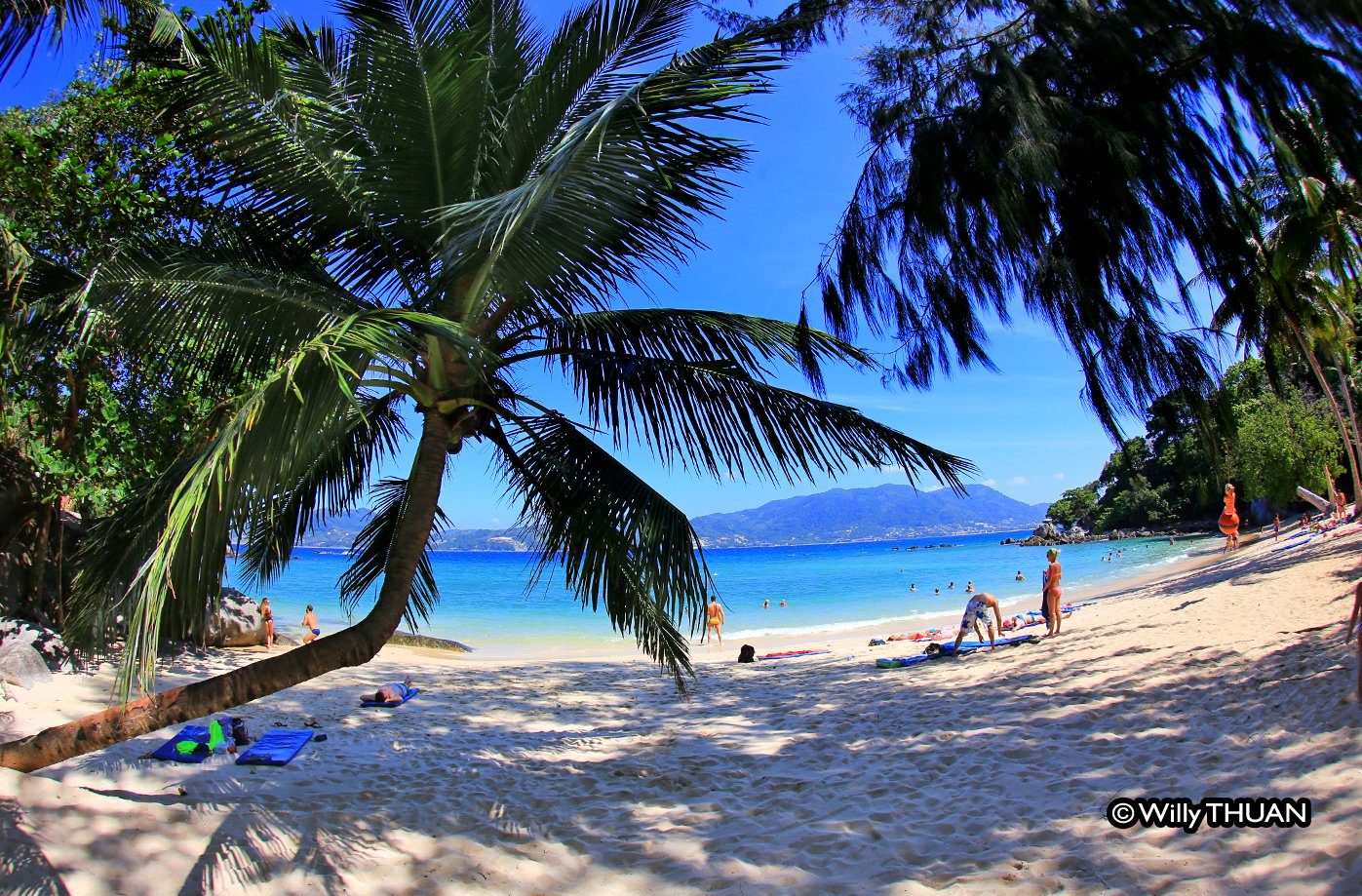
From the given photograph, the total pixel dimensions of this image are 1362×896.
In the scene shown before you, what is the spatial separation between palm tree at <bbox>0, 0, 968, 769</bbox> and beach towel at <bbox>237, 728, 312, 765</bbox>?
1862mm

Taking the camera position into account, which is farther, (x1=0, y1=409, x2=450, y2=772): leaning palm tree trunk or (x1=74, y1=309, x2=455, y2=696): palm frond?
(x1=0, y1=409, x2=450, y2=772): leaning palm tree trunk

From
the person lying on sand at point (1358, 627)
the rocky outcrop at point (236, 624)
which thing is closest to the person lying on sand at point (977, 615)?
the person lying on sand at point (1358, 627)

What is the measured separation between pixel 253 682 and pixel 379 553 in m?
2.55

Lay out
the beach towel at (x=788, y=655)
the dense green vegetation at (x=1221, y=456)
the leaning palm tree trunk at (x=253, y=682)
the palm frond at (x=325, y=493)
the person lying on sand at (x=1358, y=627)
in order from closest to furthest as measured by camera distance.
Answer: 1. the leaning palm tree trunk at (x=253, y=682)
2. the dense green vegetation at (x=1221, y=456)
3. the person lying on sand at (x=1358, y=627)
4. the palm frond at (x=325, y=493)
5. the beach towel at (x=788, y=655)

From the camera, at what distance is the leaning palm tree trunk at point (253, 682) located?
293 centimetres

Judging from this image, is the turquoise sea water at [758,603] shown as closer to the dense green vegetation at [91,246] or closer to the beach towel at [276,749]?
the beach towel at [276,749]

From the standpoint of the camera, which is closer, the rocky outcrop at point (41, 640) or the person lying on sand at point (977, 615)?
the rocky outcrop at point (41, 640)

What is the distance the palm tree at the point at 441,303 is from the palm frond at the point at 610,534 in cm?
2

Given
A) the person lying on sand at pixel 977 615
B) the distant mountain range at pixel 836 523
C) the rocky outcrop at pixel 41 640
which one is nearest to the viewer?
the rocky outcrop at pixel 41 640

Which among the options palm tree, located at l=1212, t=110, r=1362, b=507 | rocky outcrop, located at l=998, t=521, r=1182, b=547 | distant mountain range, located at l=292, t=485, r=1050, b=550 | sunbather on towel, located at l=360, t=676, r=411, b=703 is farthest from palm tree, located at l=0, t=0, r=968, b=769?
distant mountain range, located at l=292, t=485, r=1050, b=550

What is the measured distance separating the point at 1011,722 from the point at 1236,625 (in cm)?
361

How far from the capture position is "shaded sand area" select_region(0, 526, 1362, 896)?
3.18 m

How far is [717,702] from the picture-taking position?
8.20 meters

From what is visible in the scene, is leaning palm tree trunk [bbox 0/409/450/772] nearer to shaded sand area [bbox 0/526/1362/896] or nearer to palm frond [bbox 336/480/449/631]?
shaded sand area [bbox 0/526/1362/896]
